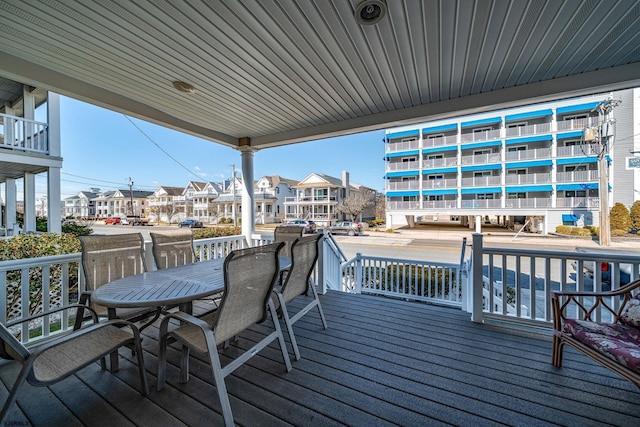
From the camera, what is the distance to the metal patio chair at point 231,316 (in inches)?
55.0

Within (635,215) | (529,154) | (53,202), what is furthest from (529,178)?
(53,202)

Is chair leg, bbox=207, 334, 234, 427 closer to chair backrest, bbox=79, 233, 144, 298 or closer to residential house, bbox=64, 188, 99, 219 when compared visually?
chair backrest, bbox=79, 233, 144, 298

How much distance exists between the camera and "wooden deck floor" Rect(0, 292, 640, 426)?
1436 mm

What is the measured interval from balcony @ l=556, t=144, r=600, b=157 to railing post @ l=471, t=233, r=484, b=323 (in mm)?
14658


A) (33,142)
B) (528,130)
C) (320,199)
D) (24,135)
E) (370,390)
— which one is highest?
(528,130)

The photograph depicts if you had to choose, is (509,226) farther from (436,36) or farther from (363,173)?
(436,36)

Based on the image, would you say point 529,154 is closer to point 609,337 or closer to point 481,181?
point 481,181

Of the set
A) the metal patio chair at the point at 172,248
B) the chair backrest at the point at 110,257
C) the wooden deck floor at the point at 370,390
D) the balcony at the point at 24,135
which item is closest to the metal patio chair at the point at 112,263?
the chair backrest at the point at 110,257

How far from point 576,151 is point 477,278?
15941mm

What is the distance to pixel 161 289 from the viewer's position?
1860 millimetres

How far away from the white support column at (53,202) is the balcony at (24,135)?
0.57 m

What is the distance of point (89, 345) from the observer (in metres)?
1.52

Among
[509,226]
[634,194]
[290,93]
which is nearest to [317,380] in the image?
[290,93]

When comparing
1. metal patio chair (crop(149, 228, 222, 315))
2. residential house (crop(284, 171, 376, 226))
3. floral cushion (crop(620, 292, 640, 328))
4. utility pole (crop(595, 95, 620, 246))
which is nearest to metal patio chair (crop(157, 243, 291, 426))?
metal patio chair (crop(149, 228, 222, 315))
